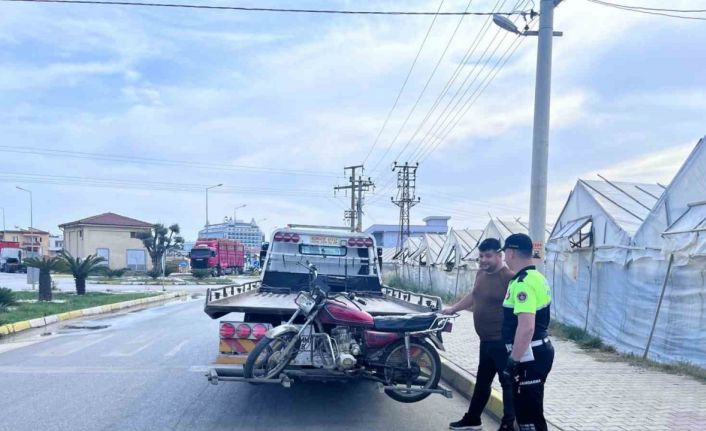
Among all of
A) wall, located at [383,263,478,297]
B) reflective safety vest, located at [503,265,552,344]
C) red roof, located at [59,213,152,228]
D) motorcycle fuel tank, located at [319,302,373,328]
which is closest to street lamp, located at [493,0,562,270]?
motorcycle fuel tank, located at [319,302,373,328]

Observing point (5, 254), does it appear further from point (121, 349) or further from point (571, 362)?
point (571, 362)

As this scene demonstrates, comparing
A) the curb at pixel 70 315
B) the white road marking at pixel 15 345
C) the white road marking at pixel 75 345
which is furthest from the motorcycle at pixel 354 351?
the curb at pixel 70 315

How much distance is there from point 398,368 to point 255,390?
241 cm

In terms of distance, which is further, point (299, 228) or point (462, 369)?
point (299, 228)

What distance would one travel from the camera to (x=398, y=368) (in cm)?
587

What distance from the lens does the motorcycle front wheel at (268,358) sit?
5809 millimetres

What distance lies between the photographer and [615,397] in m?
6.91

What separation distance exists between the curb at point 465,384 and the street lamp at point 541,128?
3004 mm

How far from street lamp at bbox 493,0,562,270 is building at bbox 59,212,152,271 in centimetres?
5086

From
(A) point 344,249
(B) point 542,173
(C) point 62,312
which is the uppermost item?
(B) point 542,173

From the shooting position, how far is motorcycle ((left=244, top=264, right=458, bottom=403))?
5.82 metres

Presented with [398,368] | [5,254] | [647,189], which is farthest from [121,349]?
[5,254]

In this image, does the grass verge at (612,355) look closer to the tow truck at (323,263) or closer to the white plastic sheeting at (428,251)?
the tow truck at (323,263)

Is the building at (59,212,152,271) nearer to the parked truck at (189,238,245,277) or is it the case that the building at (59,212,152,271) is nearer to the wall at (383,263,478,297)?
the parked truck at (189,238,245,277)
